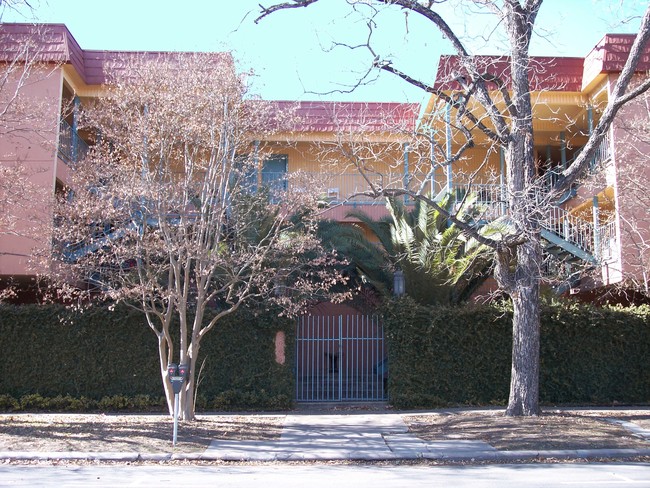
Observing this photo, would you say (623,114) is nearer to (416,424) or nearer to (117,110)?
(416,424)

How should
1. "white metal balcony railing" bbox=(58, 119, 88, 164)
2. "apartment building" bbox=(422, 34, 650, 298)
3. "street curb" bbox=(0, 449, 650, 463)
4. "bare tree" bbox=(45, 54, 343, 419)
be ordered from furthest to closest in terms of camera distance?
"white metal balcony railing" bbox=(58, 119, 88, 164), "apartment building" bbox=(422, 34, 650, 298), "bare tree" bbox=(45, 54, 343, 419), "street curb" bbox=(0, 449, 650, 463)

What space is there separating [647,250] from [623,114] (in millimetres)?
3555

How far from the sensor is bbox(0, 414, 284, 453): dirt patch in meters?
11.2

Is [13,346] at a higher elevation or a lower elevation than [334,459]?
higher

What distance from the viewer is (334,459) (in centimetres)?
1066

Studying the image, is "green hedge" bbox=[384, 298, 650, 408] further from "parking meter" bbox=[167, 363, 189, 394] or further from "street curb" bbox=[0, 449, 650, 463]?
"parking meter" bbox=[167, 363, 189, 394]

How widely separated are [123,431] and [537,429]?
7249 millimetres

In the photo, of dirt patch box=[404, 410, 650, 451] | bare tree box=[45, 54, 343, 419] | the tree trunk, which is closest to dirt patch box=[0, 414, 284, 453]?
bare tree box=[45, 54, 343, 419]

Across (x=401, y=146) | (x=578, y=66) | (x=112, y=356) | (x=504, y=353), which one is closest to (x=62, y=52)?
(x=112, y=356)

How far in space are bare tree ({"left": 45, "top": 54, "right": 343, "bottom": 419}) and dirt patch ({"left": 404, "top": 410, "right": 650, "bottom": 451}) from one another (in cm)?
373

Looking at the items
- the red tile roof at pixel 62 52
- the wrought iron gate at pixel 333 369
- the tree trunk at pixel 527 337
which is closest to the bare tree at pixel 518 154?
the tree trunk at pixel 527 337

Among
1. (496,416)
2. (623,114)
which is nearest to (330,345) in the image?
(496,416)

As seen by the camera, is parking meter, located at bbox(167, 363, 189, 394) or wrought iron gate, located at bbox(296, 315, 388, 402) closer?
parking meter, located at bbox(167, 363, 189, 394)

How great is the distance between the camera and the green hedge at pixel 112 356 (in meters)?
16.4
